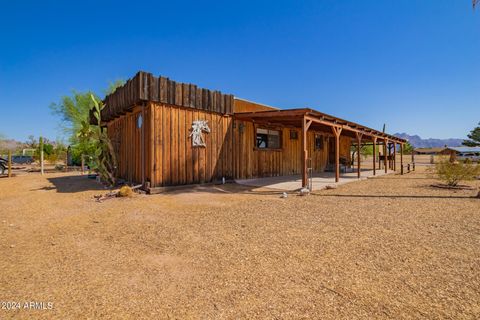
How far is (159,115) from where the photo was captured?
7.90 m

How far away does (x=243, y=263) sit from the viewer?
2.96 metres

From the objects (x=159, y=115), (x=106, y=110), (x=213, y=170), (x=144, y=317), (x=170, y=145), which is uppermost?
(x=106, y=110)

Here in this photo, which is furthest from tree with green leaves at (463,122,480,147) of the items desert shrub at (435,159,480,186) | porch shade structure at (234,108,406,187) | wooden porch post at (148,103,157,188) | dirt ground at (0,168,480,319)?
wooden porch post at (148,103,157,188)

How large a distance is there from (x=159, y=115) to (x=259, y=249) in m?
5.94

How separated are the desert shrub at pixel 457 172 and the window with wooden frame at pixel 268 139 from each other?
6678 millimetres

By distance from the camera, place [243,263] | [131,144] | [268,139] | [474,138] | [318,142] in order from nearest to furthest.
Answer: [243,263] < [131,144] < [268,139] < [318,142] < [474,138]

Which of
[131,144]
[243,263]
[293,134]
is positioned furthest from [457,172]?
[131,144]

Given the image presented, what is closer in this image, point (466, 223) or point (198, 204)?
point (466, 223)

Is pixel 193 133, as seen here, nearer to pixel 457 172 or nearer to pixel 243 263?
pixel 243 263

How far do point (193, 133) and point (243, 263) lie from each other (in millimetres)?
6491

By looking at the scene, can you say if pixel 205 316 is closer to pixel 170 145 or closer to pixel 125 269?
pixel 125 269

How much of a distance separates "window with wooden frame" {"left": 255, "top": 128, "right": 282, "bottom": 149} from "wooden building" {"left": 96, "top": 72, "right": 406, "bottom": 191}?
48 mm

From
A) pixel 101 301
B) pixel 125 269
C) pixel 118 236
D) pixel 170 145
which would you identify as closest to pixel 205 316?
pixel 101 301

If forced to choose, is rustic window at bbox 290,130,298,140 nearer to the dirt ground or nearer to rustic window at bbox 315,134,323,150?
rustic window at bbox 315,134,323,150
